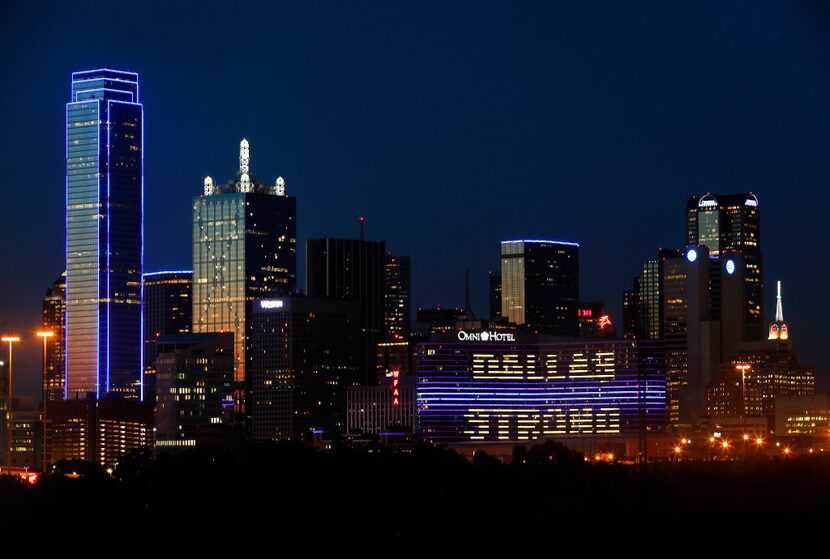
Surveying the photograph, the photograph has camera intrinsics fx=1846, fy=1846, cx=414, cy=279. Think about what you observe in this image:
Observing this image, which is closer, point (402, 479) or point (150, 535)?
point (150, 535)

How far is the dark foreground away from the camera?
108875 millimetres

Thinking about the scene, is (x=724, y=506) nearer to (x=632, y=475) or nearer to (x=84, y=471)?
(x=632, y=475)

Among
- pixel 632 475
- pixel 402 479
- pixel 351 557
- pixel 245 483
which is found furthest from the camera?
pixel 632 475

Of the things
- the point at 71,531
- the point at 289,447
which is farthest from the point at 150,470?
the point at 71,531

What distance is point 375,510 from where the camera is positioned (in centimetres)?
11831

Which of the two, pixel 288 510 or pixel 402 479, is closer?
pixel 288 510

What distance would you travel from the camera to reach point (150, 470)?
482 ft

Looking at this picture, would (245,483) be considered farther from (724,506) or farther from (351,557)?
(724,506)

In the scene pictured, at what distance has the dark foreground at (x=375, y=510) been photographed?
357 feet

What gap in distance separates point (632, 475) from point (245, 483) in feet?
207

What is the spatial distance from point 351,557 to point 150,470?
46769 mm

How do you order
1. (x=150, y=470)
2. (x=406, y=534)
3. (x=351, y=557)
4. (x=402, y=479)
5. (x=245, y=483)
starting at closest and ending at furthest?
(x=351, y=557)
(x=406, y=534)
(x=245, y=483)
(x=402, y=479)
(x=150, y=470)

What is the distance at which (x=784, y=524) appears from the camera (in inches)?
5340

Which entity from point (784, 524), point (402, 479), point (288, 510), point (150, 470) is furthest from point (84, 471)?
point (784, 524)
